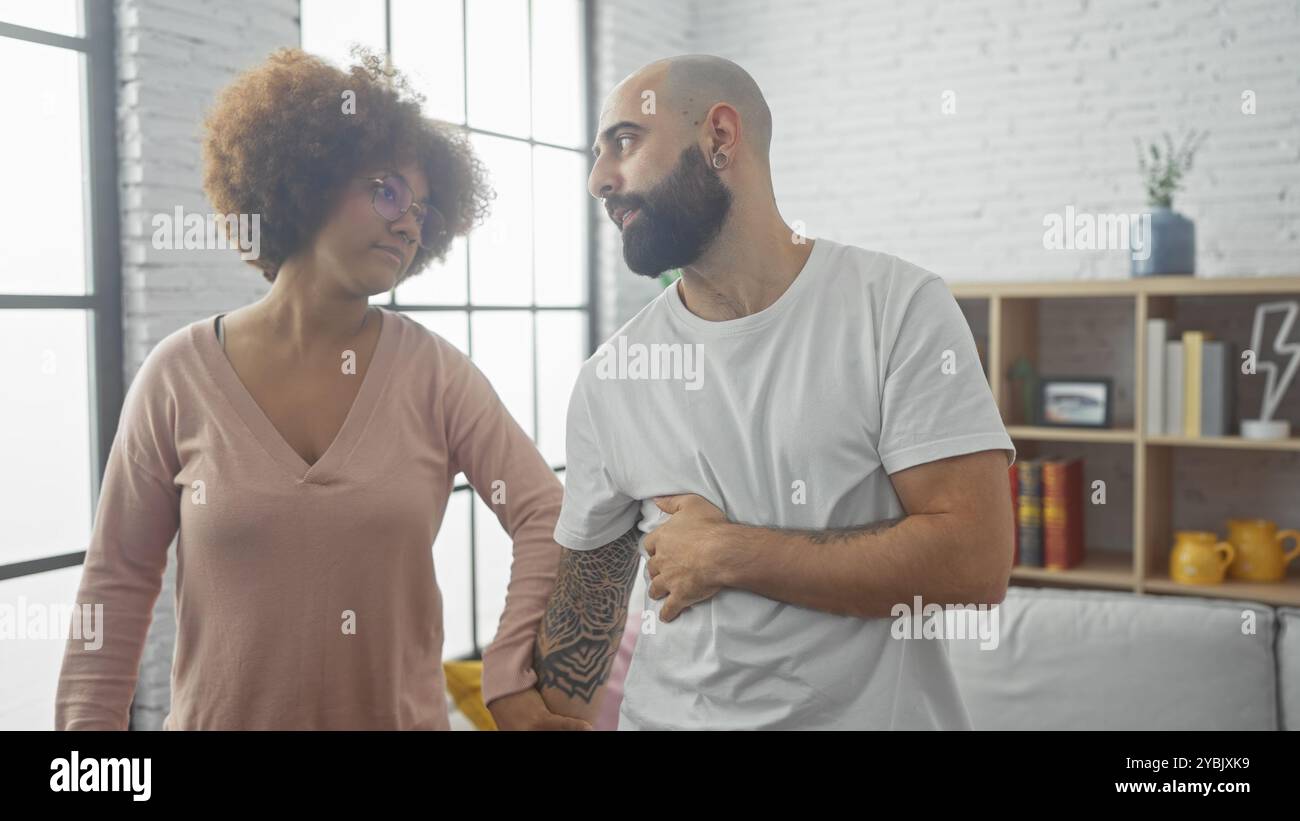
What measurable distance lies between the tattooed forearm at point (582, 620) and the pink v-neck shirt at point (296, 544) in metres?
0.02

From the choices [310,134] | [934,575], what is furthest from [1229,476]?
[310,134]

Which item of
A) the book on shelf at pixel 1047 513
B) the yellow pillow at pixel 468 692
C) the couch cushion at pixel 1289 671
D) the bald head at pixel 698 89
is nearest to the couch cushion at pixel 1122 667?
the couch cushion at pixel 1289 671

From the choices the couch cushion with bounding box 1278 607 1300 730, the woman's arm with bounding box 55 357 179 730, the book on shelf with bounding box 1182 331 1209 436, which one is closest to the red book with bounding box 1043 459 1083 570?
the book on shelf with bounding box 1182 331 1209 436

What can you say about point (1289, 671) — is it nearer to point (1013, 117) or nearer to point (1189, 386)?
point (1189, 386)

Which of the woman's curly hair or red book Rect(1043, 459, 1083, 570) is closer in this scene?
the woman's curly hair

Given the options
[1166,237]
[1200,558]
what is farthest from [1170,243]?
[1200,558]

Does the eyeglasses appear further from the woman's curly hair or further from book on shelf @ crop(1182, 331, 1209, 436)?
book on shelf @ crop(1182, 331, 1209, 436)

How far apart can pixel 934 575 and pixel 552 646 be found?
1.65 ft

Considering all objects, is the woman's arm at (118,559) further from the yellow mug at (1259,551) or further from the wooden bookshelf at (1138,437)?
the yellow mug at (1259,551)

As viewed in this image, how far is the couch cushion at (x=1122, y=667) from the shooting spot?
2494 millimetres

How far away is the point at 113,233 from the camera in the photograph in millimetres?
2416

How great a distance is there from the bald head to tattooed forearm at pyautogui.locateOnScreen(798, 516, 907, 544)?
440 millimetres

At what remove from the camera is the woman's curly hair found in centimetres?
138

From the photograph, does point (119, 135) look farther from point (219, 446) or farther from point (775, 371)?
point (775, 371)
